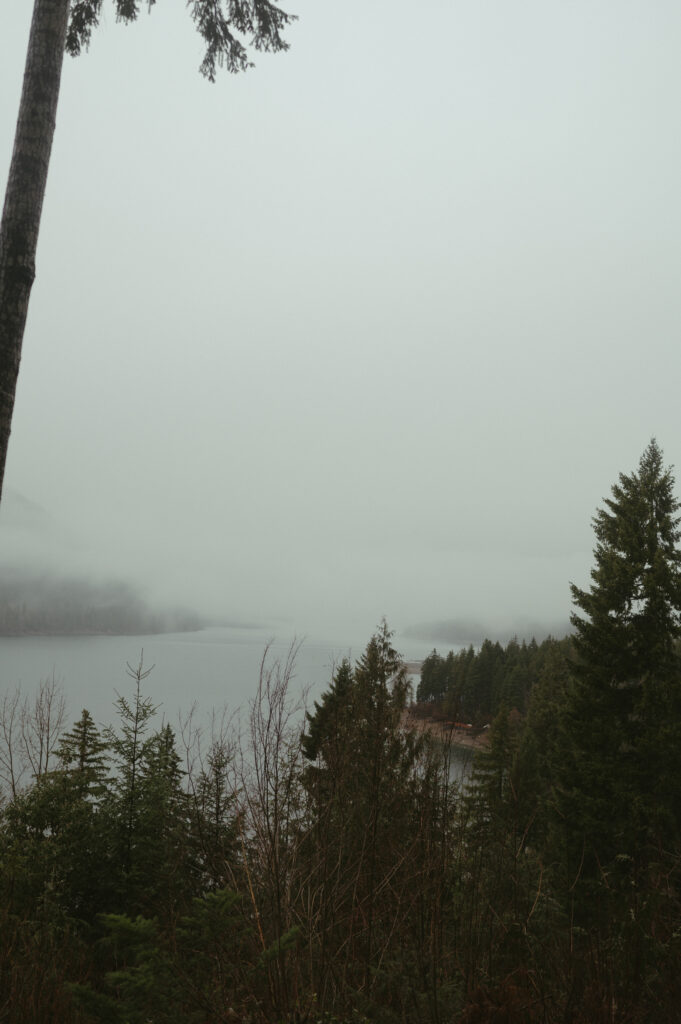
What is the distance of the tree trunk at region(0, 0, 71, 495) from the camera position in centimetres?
313

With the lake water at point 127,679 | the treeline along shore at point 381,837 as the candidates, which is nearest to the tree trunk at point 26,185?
the treeline along shore at point 381,837

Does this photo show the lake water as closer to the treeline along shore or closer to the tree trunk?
the treeline along shore

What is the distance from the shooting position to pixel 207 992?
14.1 ft

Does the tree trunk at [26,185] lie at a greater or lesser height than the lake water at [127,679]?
greater

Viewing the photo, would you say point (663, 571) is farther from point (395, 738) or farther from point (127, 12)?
point (127, 12)

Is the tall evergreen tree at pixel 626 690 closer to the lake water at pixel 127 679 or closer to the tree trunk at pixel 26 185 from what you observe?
the tree trunk at pixel 26 185

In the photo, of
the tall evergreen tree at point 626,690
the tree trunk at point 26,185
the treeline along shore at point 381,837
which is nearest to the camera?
the tree trunk at point 26,185

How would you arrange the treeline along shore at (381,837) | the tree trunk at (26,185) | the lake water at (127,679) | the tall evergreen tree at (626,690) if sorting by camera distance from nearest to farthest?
the tree trunk at (26,185), the treeline along shore at (381,837), the tall evergreen tree at (626,690), the lake water at (127,679)

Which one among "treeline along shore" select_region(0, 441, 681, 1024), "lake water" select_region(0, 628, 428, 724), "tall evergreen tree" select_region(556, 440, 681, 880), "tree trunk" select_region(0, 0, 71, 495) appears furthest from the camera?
"lake water" select_region(0, 628, 428, 724)

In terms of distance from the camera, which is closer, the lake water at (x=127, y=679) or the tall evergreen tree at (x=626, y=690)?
the tall evergreen tree at (x=626, y=690)

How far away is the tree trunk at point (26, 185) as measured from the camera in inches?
123

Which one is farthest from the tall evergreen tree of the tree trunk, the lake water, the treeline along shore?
the lake water

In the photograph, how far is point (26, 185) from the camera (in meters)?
3.34

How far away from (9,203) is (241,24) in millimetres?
3168
